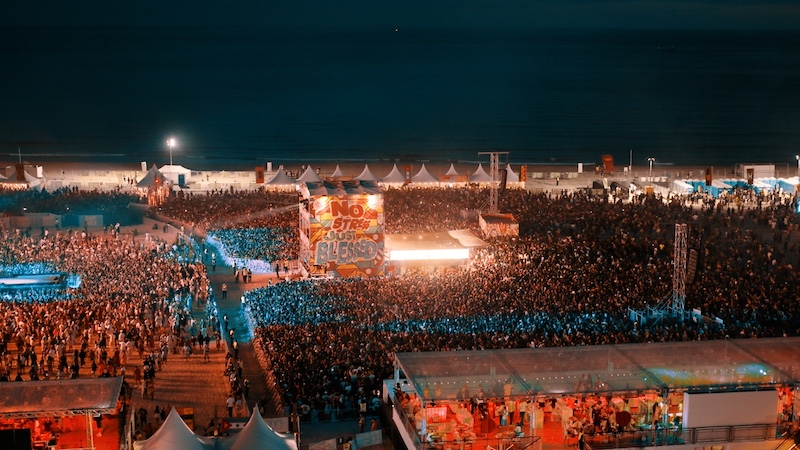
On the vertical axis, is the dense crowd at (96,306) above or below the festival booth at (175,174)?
below

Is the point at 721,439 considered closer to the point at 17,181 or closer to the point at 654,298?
the point at 654,298

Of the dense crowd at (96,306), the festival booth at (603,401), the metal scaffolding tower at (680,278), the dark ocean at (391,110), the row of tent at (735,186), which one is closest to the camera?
the festival booth at (603,401)

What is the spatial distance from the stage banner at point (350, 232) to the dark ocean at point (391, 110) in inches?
1131

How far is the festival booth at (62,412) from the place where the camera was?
1527cm

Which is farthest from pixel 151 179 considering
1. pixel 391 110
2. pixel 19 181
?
pixel 391 110

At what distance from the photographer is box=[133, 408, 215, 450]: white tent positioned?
47.3ft

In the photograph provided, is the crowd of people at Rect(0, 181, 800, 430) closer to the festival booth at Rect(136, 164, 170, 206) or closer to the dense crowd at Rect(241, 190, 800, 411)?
the dense crowd at Rect(241, 190, 800, 411)

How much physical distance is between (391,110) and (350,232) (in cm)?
6096

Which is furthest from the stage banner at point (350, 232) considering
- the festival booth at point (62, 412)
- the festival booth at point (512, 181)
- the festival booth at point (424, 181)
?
the festival booth at point (512, 181)

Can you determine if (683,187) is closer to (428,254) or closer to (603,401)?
(428,254)

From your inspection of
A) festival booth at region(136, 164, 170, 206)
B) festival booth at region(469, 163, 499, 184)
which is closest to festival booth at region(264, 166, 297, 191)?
festival booth at region(136, 164, 170, 206)

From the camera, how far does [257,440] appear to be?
572 inches

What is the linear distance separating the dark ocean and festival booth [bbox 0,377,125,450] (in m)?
41.4

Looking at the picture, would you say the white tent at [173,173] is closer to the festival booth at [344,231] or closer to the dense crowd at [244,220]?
the dense crowd at [244,220]
